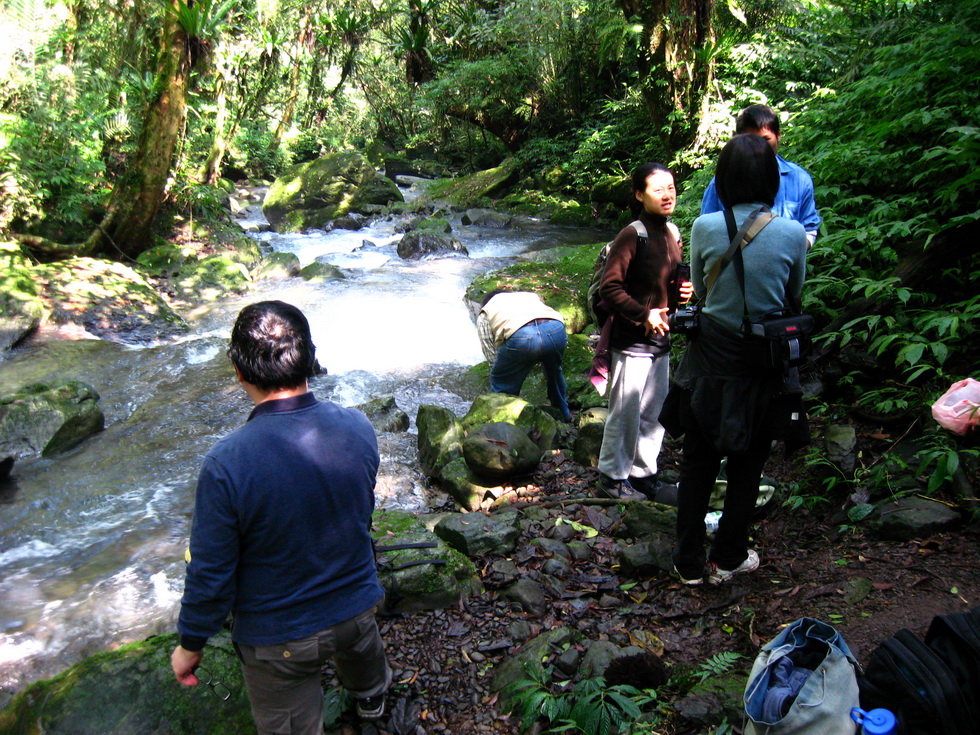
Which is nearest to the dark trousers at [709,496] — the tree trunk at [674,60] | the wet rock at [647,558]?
the wet rock at [647,558]

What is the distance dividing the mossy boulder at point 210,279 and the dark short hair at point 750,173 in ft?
31.0

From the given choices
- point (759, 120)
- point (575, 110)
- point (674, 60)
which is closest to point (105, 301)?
point (759, 120)

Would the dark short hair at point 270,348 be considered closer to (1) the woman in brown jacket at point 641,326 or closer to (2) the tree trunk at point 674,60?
(1) the woman in brown jacket at point 641,326

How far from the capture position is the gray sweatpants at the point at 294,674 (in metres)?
1.96

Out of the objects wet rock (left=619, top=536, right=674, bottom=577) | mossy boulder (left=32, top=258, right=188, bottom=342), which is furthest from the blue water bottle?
mossy boulder (left=32, top=258, right=188, bottom=342)

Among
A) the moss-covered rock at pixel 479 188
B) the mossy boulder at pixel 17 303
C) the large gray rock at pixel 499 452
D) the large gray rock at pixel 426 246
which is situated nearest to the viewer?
the large gray rock at pixel 499 452

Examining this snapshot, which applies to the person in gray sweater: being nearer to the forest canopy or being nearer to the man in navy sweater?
the forest canopy

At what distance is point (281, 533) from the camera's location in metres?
1.89

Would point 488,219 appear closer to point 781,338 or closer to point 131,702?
point 781,338

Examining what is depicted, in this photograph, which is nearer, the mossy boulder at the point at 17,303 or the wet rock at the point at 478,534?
the wet rock at the point at 478,534

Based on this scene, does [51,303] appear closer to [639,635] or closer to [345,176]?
[639,635]

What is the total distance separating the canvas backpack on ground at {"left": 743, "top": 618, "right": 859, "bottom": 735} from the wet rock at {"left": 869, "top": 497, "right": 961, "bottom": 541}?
1.20 meters

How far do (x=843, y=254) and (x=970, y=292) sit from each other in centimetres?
75

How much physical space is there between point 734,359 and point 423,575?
168cm
